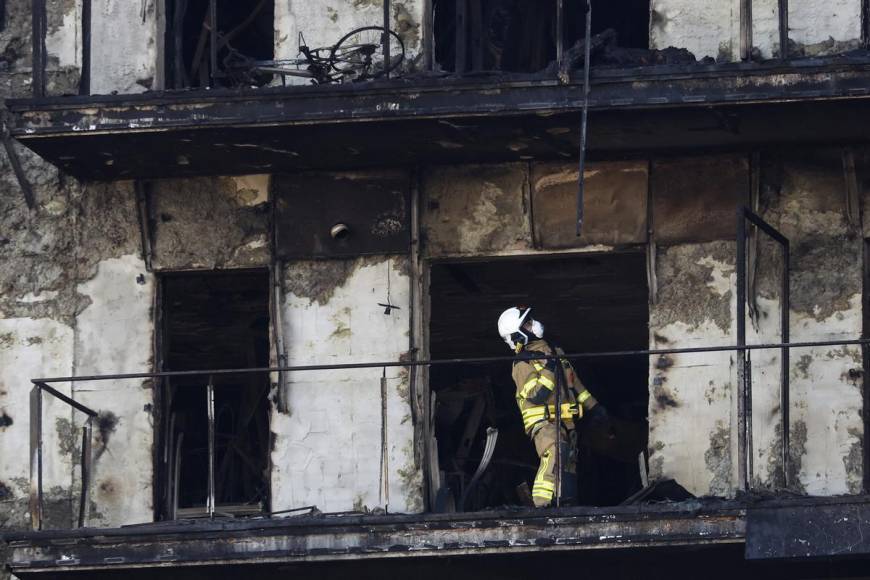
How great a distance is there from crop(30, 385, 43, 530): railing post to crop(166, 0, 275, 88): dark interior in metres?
2.35

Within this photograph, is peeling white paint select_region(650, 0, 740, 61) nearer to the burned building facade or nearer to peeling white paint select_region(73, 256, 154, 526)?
the burned building facade

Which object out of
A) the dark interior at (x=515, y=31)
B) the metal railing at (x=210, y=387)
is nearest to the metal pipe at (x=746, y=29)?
the dark interior at (x=515, y=31)

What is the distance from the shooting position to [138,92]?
54.6ft

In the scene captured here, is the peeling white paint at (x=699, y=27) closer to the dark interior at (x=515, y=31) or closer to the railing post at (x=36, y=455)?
the dark interior at (x=515, y=31)

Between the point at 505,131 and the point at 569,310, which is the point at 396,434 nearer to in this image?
the point at 505,131

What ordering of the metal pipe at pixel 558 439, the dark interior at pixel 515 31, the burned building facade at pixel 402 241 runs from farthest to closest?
1. the dark interior at pixel 515 31
2. the metal pipe at pixel 558 439
3. the burned building facade at pixel 402 241

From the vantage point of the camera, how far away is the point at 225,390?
65.9 ft

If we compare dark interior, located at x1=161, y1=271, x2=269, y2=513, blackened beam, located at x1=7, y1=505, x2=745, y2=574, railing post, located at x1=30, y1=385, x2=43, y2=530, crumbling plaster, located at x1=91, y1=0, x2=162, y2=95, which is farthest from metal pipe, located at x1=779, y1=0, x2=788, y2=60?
railing post, located at x1=30, y1=385, x2=43, y2=530

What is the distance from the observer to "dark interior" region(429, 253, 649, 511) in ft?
64.0

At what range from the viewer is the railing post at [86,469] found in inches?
639

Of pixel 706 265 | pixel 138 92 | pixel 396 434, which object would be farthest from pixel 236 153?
pixel 706 265

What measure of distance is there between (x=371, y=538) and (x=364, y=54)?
3077 millimetres

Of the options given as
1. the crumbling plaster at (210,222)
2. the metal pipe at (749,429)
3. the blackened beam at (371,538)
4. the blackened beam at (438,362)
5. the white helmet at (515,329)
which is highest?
the crumbling plaster at (210,222)

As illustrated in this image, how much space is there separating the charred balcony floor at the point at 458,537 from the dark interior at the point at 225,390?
3129 millimetres
